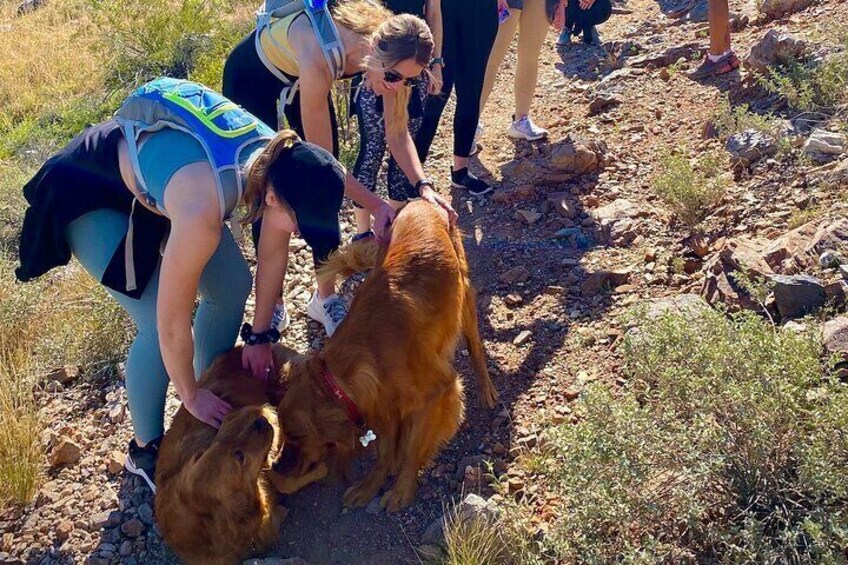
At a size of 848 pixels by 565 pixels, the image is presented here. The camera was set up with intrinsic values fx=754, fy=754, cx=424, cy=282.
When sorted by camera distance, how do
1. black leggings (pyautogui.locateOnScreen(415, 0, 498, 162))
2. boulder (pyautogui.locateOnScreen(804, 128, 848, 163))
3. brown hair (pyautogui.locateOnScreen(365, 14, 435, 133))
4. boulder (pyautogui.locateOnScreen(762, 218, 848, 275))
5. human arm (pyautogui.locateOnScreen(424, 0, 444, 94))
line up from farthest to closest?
black leggings (pyautogui.locateOnScreen(415, 0, 498, 162)) → human arm (pyautogui.locateOnScreen(424, 0, 444, 94)) → boulder (pyautogui.locateOnScreen(804, 128, 848, 163)) → boulder (pyautogui.locateOnScreen(762, 218, 848, 275)) → brown hair (pyautogui.locateOnScreen(365, 14, 435, 133))

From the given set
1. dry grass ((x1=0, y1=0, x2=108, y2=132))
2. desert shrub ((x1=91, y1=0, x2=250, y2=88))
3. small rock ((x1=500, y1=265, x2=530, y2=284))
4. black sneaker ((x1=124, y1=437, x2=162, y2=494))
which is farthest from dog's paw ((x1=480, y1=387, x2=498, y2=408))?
dry grass ((x1=0, y1=0, x2=108, y2=132))

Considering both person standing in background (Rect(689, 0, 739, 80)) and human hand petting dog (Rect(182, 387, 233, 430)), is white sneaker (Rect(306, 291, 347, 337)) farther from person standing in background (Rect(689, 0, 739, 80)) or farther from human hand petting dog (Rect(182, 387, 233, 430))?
person standing in background (Rect(689, 0, 739, 80))

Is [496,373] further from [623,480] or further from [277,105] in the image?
[277,105]

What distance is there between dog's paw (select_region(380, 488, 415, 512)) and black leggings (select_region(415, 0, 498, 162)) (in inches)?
95.3

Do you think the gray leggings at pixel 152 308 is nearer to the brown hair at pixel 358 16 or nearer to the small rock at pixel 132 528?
the small rock at pixel 132 528

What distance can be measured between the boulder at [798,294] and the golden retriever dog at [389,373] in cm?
141

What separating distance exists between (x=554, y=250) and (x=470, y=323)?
126 centimetres

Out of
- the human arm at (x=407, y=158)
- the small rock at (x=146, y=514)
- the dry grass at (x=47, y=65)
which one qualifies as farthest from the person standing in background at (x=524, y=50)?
the dry grass at (x=47, y=65)

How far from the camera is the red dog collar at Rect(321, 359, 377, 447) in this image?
3.06 meters

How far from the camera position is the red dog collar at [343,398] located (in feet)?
10.0

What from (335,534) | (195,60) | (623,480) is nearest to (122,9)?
(195,60)

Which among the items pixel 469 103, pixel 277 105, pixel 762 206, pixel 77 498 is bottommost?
pixel 77 498

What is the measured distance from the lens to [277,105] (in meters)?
3.75

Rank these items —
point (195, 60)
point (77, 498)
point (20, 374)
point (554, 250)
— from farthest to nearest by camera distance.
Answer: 1. point (195, 60)
2. point (554, 250)
3. point (20, 374)
4. point (77, 498)
